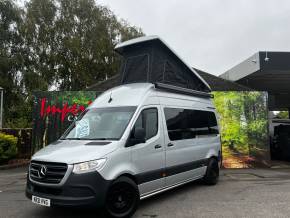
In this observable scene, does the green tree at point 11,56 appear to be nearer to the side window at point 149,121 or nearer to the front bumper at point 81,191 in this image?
the side window at point 149,121

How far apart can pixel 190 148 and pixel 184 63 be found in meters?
2.72

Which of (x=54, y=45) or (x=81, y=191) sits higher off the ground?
(x=54, y=45)

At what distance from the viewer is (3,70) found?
23.7 m

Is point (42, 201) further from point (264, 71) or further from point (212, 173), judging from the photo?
point (264, 71)

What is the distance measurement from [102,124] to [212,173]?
414 cm

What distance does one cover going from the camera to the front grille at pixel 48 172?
5168 millimetres

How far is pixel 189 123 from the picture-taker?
803 cm

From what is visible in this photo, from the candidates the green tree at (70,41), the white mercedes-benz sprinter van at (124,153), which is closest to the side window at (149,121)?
the white mercedes-benz sprinter van at (124,153)

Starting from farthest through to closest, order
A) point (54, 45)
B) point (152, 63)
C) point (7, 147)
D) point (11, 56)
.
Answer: point (54, 45), point (11, 56), point (7, 147), point (152, 63)

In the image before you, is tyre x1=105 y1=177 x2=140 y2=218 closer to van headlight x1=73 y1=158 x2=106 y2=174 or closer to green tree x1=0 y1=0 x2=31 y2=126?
van headlight x1=73 y1=158 x2=106 y2=174

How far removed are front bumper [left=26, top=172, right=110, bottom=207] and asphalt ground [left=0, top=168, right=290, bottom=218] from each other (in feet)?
2.37

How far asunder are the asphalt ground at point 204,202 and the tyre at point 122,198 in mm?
398

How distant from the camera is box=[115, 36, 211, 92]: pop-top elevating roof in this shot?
27.4ft

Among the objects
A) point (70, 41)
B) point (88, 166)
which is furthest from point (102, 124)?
point (70, 41)
